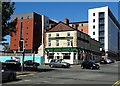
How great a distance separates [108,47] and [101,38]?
5134 mm

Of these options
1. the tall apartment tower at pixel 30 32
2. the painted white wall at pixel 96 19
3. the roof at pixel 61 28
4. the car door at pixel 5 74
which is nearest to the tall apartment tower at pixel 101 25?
the painted white wall at pixel 96 19

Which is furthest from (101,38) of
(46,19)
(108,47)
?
(46,19)

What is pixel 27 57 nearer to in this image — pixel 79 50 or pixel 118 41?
pixel 79 50

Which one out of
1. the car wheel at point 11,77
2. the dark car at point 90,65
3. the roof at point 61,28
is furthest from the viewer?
the roof at point 61,28

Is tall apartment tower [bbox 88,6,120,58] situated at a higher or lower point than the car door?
higher

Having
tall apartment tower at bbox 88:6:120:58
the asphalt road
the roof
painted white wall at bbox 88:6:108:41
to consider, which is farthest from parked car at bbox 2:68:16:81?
painted white wall at bbox 88:6:108:41

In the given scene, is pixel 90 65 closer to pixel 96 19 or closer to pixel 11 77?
pixel 11 77

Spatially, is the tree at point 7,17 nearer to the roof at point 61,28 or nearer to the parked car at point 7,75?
the parked car at point 7,75

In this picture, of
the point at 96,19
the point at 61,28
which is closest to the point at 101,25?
the point at 96,19

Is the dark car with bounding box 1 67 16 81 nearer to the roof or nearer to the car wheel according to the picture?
the car wheel

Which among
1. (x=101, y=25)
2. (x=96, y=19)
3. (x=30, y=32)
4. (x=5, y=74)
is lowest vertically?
(x=5, y=74)

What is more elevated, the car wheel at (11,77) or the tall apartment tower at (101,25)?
the tall apartment tower at (101,25)

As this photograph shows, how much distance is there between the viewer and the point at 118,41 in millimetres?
164375

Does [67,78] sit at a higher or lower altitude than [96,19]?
lower
